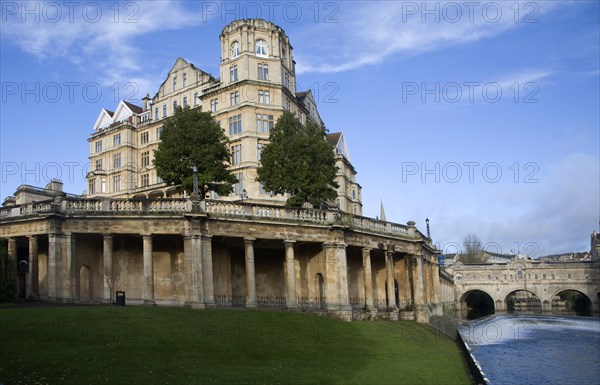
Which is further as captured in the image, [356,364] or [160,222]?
[160,222]

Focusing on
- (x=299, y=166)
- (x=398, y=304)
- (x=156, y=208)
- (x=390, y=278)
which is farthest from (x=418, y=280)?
(x=156, y=208)

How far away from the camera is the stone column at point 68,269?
34781 millimetres

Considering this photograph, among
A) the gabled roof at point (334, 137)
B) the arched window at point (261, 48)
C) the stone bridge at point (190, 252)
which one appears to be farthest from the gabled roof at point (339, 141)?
the stone bridge at point (190, 252)

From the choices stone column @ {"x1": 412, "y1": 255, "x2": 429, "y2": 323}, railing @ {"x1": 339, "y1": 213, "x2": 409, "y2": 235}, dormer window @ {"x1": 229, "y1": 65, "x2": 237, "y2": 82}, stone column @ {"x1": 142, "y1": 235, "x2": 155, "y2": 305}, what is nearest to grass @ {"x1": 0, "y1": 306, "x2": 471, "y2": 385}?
stone column @ {"x1": 142, "y1": 235, "x2": 155, "y2": 305}

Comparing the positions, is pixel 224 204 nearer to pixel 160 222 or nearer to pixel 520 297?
pixel 160 222

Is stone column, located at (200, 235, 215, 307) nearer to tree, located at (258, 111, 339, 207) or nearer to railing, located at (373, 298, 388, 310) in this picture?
tree, located at (258, 111, 339, 207)

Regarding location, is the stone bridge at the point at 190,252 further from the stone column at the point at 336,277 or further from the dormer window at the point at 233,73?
the dormer window at the point at 233,73

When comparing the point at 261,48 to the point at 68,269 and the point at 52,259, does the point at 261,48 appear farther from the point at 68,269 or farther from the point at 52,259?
the point at 52,259

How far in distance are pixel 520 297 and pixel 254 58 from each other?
117560 millimetres

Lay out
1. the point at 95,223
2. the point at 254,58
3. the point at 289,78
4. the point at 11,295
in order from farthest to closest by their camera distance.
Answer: the point at 289,78 < the point at 254,58 < the point at 95,223 < the point at 11,295

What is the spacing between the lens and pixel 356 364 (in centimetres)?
2533

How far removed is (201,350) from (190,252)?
12.6 m

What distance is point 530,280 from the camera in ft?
410

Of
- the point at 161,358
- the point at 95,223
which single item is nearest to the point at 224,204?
the point at 95,223
